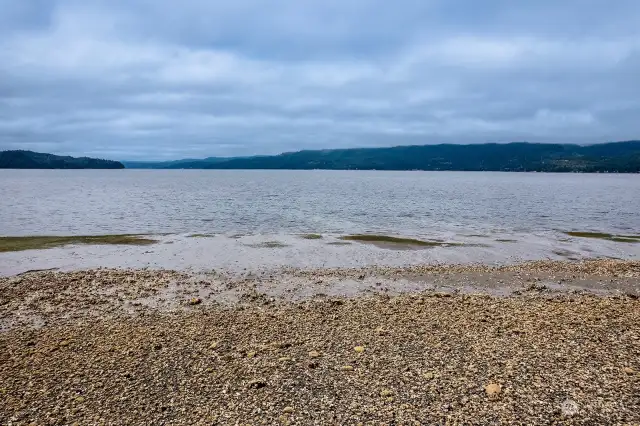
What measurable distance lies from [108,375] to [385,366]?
6293 millimetres

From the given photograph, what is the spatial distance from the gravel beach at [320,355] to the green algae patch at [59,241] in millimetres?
13736

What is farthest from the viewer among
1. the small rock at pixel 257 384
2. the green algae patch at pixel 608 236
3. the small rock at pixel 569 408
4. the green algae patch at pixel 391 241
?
the green algae patch at pixel 608 236

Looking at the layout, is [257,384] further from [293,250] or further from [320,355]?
[293,250]

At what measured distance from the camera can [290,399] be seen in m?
8.90

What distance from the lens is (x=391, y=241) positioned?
34312 mm

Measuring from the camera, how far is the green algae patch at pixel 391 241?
32.9 metres

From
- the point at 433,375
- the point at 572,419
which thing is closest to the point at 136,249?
the point at 433,375

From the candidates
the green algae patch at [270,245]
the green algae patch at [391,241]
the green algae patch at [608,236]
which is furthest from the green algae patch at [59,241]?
the green algae patch at [608,236]

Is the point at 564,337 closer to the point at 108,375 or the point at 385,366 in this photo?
the point at 385,366

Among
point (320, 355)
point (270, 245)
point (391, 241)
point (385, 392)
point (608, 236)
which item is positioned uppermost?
point (385, 392)

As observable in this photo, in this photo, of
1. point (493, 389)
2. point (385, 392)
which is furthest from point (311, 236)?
point (493, 389)

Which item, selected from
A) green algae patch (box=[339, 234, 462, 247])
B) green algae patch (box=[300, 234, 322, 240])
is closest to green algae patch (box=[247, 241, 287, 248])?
green algae patch (box=[300, 234, 322, 240])

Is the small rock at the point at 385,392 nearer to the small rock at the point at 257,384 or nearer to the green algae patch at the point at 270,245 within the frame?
the small rock at the point at 257,384

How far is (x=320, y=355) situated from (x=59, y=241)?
2985cm
